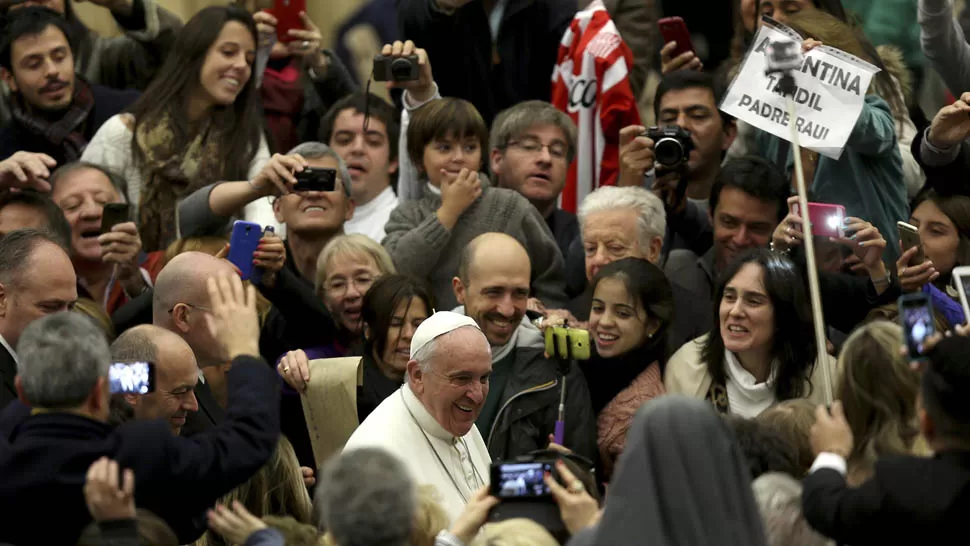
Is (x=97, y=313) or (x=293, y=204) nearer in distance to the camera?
(x=97, y=313)

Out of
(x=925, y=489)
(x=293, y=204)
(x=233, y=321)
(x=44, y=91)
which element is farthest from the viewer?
(x=44, y=91)

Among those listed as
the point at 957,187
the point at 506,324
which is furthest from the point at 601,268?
the point at 957,187

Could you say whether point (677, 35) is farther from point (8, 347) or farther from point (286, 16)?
point (8, 347)

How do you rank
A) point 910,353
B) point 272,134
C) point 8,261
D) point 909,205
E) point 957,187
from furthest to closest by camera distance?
point 272,134 → point 909,205 → point 957,187 → point 8,261 → point 910,353

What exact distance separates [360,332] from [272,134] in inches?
72.1

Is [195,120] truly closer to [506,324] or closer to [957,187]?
[506,324]

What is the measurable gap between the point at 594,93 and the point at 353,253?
2134 millimetres

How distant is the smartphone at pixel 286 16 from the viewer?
978cm

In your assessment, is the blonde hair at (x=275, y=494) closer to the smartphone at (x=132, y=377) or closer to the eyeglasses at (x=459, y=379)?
the eyeglasses at (x=459, y=379)

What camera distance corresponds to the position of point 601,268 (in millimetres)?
7660

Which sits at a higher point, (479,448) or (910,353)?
(910,353)

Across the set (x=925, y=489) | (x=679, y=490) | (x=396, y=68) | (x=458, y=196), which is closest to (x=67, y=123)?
(x=396, y=68)

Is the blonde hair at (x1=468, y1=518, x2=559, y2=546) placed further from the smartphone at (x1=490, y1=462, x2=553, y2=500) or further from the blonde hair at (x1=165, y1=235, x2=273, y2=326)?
the blonde hair at (x1=165, y1=235, x2=273, y2=326)

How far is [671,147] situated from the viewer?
830 centimetres
